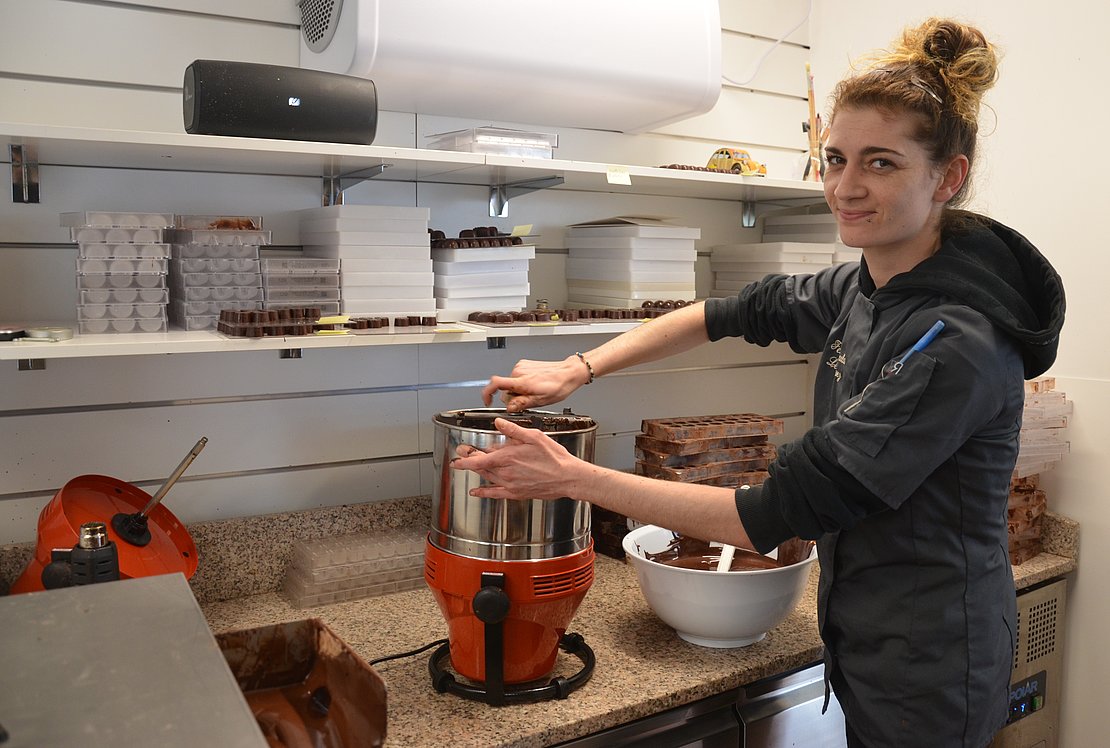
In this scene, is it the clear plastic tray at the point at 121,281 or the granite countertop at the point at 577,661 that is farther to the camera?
the clear plastic tray at the point at 121,281

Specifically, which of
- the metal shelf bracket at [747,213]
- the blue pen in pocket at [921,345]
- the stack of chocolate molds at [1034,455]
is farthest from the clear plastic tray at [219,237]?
the stack of chocolate molds at [1034,455]

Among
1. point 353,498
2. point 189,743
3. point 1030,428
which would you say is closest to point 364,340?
point 353,498

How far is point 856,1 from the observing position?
8.87ft

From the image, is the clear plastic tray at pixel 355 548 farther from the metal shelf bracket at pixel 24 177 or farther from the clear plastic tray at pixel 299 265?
the metal shelf bracket at pixel 24 177

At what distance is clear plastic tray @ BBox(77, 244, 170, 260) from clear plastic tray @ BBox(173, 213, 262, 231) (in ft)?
0.26

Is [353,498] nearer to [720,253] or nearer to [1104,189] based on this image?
[720,253]

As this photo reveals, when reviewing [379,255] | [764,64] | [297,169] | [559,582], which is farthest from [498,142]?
[764,64]

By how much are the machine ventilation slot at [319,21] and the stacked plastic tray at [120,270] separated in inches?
20.8

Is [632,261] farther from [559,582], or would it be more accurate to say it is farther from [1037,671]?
[1037,671]

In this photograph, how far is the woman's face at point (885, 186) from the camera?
1372 millimetres

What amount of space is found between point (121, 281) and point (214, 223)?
0.71ft

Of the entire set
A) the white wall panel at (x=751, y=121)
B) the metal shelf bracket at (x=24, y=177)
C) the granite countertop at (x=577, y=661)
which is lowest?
the granite countertop at (x=577, y=661)

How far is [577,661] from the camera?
5.61 ft

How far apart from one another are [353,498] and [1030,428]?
1638 mm
